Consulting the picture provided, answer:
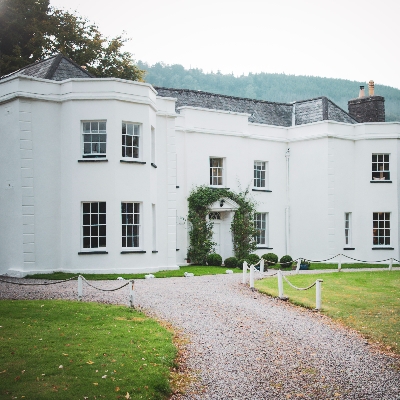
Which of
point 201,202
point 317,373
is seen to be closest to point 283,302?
point 317,373

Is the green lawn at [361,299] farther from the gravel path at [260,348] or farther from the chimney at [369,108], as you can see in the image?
the chimney at [369,108]

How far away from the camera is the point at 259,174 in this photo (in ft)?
104

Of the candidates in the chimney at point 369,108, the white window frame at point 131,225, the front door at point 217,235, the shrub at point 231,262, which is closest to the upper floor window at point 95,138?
the white window frame at point 131,225

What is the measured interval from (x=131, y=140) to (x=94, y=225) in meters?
3.62

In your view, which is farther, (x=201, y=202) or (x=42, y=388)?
(x=201, y=202)

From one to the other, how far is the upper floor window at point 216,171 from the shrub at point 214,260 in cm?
398

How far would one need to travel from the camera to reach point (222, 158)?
30109 millimetres

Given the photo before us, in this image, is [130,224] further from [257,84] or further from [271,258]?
[257,84]

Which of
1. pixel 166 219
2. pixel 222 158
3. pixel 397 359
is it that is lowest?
pixel 397 359

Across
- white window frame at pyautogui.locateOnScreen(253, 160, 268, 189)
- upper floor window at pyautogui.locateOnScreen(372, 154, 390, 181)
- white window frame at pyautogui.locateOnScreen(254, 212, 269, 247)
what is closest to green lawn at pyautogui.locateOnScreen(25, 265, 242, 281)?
white window frame at pyautogui.locateOnScreen(254, 212, 269, 247)

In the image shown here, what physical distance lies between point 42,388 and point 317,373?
455cm

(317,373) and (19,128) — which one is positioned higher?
(19,128)

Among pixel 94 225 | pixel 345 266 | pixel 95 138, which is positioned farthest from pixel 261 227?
pixel 95 138

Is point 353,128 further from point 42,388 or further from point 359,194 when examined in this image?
point 42,388
